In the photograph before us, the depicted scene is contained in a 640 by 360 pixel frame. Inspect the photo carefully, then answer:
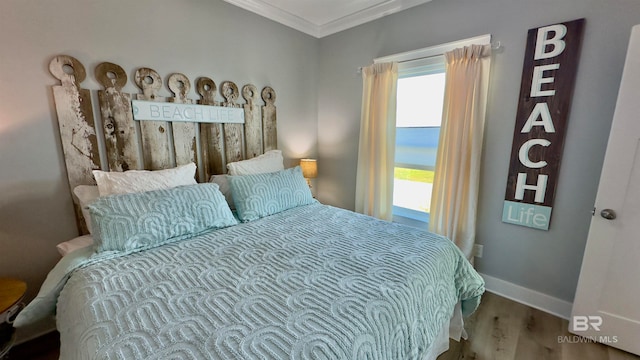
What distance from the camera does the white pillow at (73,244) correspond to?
1.55 meters

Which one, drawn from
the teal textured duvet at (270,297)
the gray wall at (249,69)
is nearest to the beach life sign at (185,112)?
the gray wall at (249,69)

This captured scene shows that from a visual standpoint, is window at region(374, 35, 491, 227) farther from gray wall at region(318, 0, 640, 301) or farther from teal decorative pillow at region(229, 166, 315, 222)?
teal decorative pillow at region(229, 166, 315, 222)

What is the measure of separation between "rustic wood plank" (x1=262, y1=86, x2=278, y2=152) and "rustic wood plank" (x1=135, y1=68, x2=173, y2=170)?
3.03 feet

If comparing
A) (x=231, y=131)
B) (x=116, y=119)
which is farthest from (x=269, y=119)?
(x=116, y=119)

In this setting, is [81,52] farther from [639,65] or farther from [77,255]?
[639,65]

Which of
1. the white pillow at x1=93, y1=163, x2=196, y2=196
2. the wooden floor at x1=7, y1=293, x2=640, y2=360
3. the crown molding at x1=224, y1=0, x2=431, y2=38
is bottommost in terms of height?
the wooden floor at x1=7, y1=293, x2=640, y2=360

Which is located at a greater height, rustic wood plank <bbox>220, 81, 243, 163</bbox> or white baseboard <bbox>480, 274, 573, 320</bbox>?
rustic wood plank <bbox>220, 81, 243, 163</bbox>

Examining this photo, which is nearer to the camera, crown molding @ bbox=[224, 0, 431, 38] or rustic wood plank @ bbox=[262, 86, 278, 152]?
crown molding @ bbox=[224, 0, 431, 38]

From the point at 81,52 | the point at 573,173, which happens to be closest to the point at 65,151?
the point at 81,52

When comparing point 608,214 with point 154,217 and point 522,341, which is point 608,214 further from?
point 154,217

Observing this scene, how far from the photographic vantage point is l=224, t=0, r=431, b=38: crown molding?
93.1 inches

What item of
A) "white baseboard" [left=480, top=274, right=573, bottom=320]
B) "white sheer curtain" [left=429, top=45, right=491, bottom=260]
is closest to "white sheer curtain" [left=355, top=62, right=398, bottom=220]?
"white sheer curtain" [left=429, top=45, right=491, bottom=260]

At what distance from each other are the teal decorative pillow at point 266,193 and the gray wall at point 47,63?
0.95 meters

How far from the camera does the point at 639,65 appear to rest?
4.63ft
